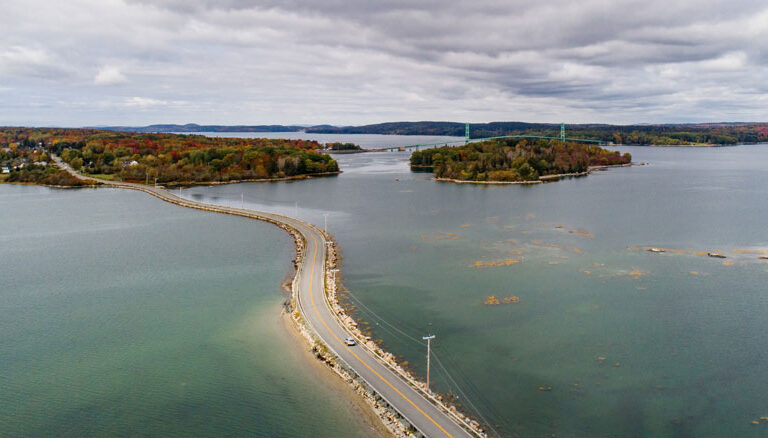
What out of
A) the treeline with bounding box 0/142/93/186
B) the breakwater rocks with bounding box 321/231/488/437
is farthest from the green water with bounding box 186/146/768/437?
the treeline with bounding box 0/142/93/186

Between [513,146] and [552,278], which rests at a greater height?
[513,146]

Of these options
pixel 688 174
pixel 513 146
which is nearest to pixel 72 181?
pixel 513 146

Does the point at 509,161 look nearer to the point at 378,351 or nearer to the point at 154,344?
the point at 378,351

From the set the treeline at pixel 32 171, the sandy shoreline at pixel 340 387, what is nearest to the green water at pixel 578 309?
the sandy shoreline at pixel 340 387

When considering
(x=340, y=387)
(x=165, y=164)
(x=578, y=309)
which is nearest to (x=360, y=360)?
(x=340, y=387)

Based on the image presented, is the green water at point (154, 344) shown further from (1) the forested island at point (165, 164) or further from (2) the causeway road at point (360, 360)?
(1) the forested island at point (165, 164)

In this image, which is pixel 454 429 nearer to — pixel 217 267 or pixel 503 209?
pixel 217 267

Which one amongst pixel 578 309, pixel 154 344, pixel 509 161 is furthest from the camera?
pixel 509 161
